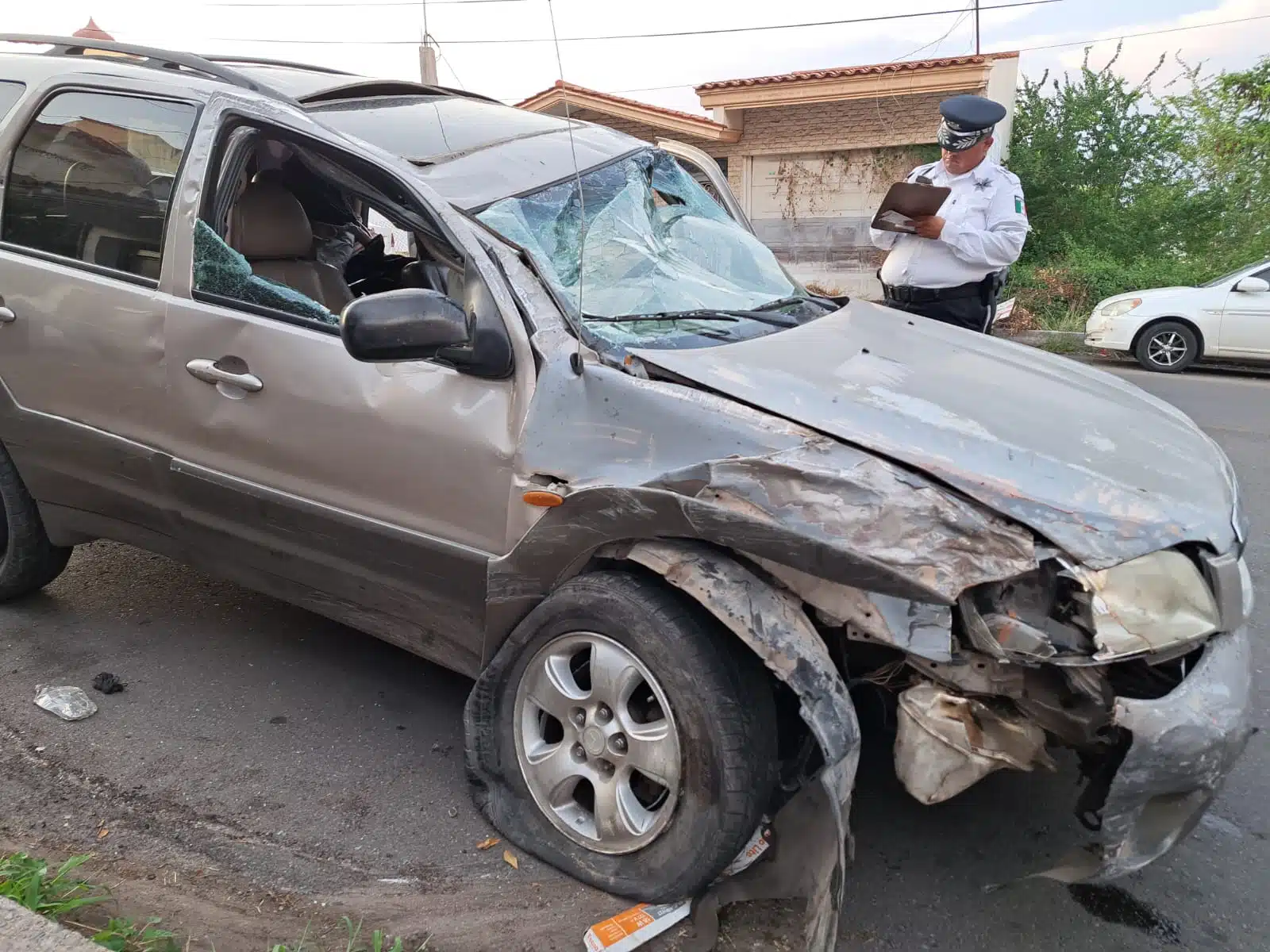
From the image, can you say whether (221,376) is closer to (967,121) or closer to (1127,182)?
(967,121)

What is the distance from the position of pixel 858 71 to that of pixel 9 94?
1483 centimetres

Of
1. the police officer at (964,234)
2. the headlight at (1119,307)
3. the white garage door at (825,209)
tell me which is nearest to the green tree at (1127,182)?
the white garage door at (825,209)

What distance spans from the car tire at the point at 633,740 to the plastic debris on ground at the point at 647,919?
0.04m

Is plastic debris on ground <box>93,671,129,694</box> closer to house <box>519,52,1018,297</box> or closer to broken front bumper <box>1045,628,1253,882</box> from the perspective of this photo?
broken front bumper <box>1045,628,1253,882</box>

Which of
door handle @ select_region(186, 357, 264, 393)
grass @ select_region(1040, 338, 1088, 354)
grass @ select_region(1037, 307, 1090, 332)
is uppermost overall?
door handle @ select_region(186, 357, 264, 393)

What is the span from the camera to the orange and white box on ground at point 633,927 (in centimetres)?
213

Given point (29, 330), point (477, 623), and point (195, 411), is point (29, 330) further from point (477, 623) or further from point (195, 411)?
point (477, 623)

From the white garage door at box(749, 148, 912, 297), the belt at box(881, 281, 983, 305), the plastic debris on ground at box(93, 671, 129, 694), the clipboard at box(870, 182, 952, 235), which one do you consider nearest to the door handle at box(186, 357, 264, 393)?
the plastic debris on ground at box(93, 671, 129, 694)

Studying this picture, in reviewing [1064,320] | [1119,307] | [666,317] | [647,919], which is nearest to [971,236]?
[666,317]

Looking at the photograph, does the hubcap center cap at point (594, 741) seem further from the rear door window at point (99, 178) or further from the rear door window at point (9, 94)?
the rear door window at point (9, 94)

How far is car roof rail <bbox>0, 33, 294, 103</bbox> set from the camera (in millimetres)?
2943

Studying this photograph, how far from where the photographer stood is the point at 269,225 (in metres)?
3.18

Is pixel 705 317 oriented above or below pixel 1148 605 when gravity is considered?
above

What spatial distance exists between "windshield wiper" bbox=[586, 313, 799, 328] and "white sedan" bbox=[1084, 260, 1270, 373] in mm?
9396
